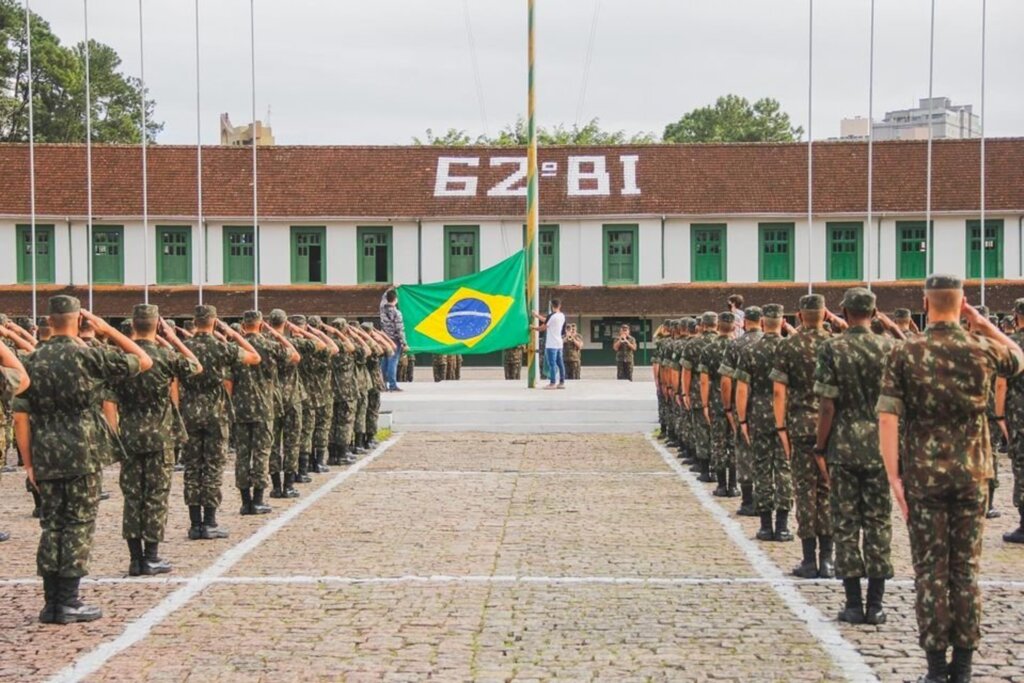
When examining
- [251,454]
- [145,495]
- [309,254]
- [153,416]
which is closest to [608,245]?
[309,254]

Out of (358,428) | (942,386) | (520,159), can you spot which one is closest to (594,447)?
(358,428)

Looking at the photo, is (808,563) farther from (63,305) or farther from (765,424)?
(63,305)

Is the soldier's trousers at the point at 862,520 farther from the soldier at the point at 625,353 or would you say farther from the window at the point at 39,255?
the window at the point at 39,255

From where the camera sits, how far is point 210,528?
491 inches

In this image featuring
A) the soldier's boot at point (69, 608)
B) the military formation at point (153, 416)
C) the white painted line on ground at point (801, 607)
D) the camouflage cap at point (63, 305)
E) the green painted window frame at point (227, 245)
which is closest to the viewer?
the white painted line on ground at point (801, 607)

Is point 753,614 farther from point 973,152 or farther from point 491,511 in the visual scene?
point 973,152

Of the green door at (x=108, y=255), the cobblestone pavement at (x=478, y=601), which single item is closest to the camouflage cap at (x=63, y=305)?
the cobblestone pavement at (x=478, y=601)

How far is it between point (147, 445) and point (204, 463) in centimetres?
192

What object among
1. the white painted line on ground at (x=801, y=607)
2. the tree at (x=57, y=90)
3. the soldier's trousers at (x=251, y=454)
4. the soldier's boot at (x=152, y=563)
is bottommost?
the white painted line on ground at (x=801, y=607)

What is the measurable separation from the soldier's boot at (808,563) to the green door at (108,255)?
38.0 meters

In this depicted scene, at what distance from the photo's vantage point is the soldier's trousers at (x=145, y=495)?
1044cm

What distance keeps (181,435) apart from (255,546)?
116 centimetres

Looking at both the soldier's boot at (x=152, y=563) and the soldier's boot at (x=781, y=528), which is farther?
the soldier's boot at (x=781, y=528)

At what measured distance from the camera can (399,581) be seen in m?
10.1
